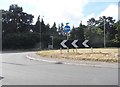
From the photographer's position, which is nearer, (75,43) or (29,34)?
(75,43)

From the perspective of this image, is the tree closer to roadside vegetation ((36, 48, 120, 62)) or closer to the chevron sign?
the chevron sign

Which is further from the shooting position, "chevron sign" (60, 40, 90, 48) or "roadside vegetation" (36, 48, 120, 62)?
"chevron sign" (60, 40, 90, 48)

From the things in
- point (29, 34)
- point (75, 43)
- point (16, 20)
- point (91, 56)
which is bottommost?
point (91, 56)

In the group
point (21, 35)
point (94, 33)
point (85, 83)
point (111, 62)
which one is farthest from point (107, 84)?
point (94, 33)

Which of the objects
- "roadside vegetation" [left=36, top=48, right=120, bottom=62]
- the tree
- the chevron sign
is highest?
the tree

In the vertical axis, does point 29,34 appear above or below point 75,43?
above

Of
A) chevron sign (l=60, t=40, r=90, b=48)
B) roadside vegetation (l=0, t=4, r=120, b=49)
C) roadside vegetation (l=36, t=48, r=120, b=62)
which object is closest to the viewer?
roadside vegetation (l=36, t=48, r=120, b=62)

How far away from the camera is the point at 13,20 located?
275 feet

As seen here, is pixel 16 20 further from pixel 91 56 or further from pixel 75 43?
pixel 91 56

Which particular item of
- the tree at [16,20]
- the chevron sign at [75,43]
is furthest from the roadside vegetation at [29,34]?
the chevron sign at [75,43]

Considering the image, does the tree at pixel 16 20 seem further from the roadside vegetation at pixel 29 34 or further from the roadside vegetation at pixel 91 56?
the roadside vegetation at pixel 91 56

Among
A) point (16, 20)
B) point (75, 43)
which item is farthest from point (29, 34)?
point (75, 43)

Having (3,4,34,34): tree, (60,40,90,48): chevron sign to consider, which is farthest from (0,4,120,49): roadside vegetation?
(60,40,90,48): chevron sign

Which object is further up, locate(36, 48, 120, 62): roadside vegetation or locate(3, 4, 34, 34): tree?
locate(3, 4, 34, 34): tree
